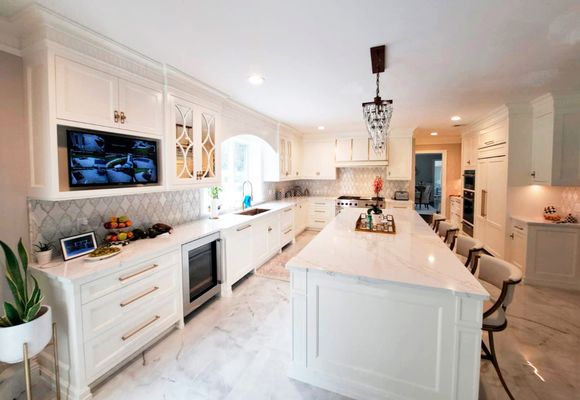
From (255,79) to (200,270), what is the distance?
207 cm

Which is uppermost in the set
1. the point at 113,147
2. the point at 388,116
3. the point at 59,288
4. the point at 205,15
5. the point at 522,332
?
the point at 205,15

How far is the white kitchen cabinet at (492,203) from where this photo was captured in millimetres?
3766

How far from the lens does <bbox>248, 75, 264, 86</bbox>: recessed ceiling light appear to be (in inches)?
100

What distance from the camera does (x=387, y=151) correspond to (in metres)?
5.44

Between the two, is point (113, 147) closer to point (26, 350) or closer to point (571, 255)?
point (26, 350)

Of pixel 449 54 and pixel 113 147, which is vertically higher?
pixel 449 54

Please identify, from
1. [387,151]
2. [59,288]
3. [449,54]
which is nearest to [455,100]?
[449,54]

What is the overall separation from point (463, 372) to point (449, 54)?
228 cm

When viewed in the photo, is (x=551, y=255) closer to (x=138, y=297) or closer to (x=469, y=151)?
(x=469, y=151)

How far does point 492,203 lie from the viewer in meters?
4.06

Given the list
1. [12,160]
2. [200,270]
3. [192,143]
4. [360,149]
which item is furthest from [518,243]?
[12,160]

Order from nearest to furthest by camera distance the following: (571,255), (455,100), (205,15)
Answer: (205,15)
(571,255)
(455,100)

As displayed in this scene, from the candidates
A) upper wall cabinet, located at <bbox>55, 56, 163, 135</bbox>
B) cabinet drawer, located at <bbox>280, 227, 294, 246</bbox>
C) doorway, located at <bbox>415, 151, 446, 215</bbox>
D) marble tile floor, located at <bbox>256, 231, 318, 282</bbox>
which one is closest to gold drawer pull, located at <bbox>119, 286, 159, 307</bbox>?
upper wall cabinet, located at <bbox>55, 56, 163, 135</bbox>

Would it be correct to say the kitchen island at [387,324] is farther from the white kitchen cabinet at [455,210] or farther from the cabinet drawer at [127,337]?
the white kitchen cabinet at [455,210]
